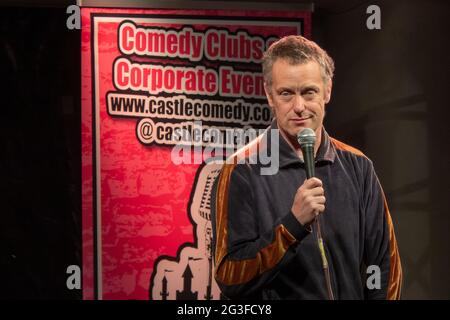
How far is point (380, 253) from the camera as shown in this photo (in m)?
1.90

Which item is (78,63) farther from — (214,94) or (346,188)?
(346,188)

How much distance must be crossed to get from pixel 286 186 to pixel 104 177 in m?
1.03

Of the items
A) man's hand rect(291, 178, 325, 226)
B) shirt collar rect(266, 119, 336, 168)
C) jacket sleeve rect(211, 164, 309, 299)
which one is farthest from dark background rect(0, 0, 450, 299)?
man's hand rect(291, 178, 325, 226)

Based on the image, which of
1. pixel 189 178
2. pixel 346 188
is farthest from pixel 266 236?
pixel 189 178

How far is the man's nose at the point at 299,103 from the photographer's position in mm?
1845

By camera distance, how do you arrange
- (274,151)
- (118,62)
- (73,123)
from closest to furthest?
(274,151)
(118,62)
(73,123)

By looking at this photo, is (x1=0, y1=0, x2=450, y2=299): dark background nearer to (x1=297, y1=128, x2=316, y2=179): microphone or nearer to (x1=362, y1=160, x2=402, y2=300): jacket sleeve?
(x1=362, y1=160, x2=402, y2=300): jacket sleeve

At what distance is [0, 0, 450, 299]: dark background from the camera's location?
8.70ft

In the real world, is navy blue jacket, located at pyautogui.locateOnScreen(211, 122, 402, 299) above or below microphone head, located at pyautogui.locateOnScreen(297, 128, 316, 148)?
below

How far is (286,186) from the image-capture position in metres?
1.89

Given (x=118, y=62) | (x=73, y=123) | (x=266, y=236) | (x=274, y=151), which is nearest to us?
(x=266, y=236)

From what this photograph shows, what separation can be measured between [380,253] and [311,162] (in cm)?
41

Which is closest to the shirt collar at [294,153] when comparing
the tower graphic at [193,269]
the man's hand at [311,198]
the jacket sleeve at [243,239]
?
the jacket sleeve at [243,239]

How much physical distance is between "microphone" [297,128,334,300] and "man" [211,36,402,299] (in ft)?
0.11
